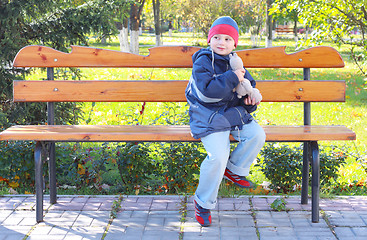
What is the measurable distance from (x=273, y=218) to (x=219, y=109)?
86 cm

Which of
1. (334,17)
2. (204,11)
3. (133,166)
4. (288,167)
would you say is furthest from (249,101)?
(204,11)

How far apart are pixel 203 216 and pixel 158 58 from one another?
1.23m

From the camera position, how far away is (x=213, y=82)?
3211 mm

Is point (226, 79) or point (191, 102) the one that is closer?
point (226, 79)

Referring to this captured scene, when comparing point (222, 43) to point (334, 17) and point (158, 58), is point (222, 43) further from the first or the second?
point (334, 17)

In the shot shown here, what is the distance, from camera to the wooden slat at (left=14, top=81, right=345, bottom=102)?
12.6 feet

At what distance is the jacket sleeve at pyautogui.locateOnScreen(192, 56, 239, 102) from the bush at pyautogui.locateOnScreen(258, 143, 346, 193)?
1.07 meters

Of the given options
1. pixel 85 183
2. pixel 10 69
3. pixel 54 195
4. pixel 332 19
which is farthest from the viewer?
pixel 332 19

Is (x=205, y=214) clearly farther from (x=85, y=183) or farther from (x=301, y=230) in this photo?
(x=85, y=183)

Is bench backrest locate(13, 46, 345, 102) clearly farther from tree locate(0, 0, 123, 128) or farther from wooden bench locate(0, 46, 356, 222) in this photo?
tree locate(0, 0, 123, 128)

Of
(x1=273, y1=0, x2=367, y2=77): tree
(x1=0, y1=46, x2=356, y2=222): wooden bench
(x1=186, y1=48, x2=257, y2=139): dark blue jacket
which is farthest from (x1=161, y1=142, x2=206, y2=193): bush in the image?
(x1=273, y1=0, x2=367, y2=77): tree

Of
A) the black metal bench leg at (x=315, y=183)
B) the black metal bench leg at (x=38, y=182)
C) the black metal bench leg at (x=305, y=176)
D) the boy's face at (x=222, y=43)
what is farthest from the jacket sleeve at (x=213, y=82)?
the black metal bench leg at (x=38, y=182)

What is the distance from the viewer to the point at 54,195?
12.6 feet

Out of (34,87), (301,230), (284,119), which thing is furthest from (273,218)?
(284,119)
